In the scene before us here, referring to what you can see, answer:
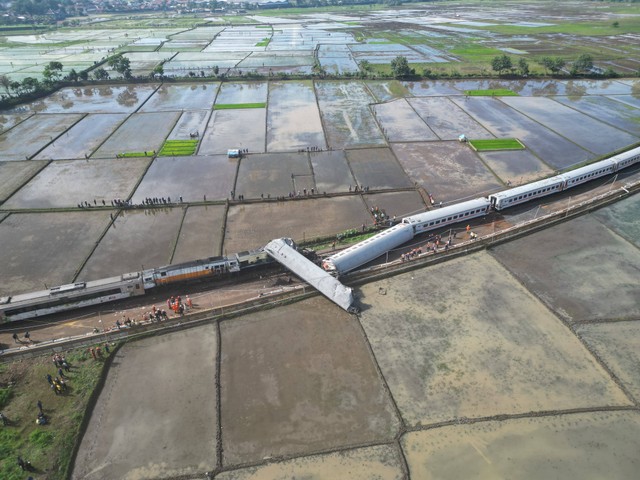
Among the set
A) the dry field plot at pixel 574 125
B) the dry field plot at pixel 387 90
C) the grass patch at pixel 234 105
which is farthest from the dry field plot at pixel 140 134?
the dry field plot at pixel 574 125

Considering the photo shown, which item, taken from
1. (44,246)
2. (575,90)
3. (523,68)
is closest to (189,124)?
(44,246)

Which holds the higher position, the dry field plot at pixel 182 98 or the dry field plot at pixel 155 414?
the dry field plot at pixel 182 98

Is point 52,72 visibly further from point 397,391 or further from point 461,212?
point 397,391

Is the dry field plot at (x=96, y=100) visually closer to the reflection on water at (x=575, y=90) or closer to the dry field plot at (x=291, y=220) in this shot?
the dry field plot at (x=291, y=220)

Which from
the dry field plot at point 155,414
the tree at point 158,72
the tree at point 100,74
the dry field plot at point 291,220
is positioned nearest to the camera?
the dry field plot at point 155,414

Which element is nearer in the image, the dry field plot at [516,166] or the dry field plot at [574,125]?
the dry field plot at [516,166]

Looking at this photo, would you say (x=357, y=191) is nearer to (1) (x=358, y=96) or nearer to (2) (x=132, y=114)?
(1) (x=358, y=96)

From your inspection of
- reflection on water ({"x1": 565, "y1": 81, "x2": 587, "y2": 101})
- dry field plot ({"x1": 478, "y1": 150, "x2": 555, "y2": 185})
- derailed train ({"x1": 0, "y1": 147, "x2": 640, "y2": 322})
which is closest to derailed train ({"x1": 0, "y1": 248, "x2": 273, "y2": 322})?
derailed train ({"x1": 0, "y1": 147, "x2": 640, "y2": 322})
